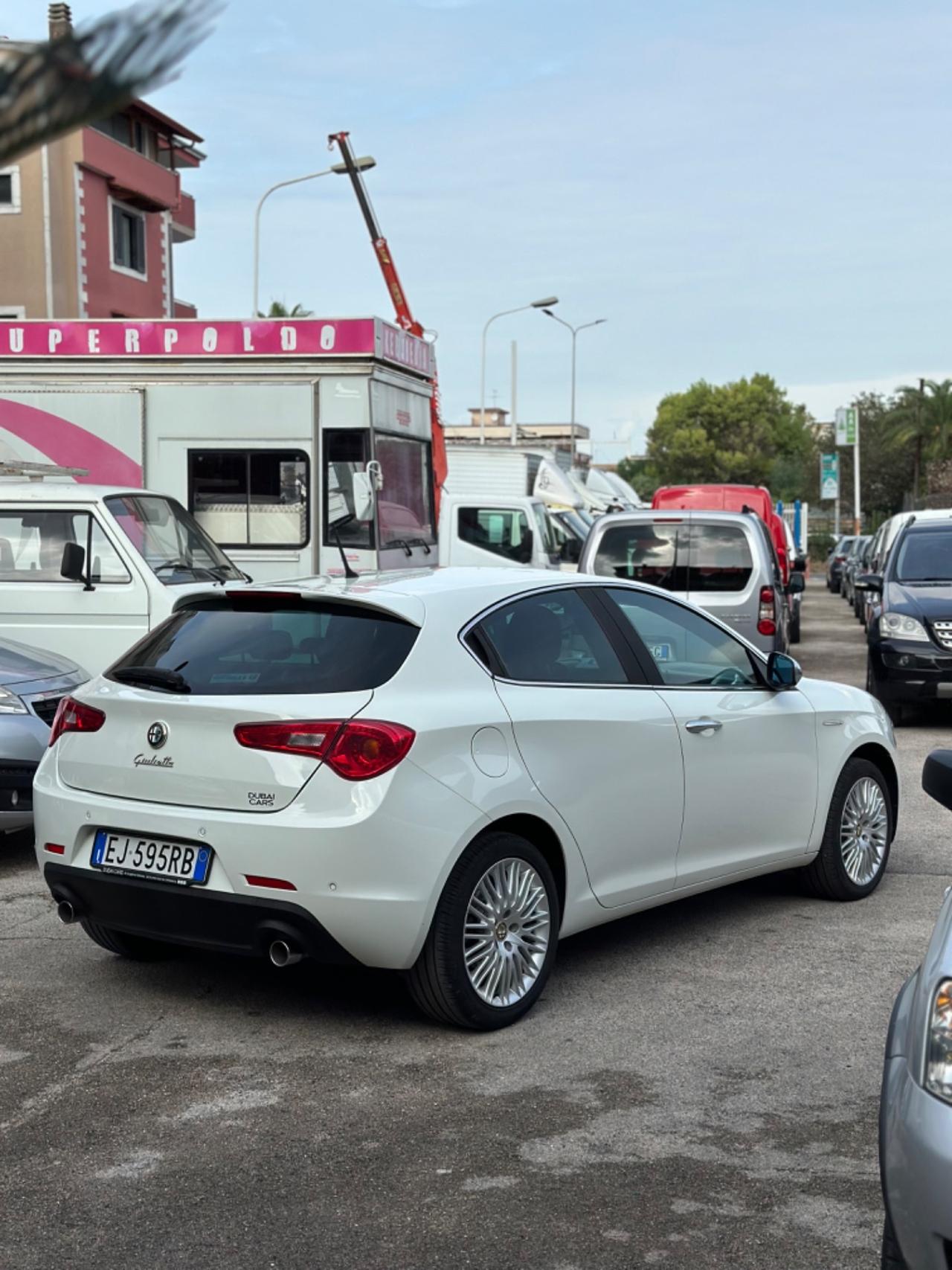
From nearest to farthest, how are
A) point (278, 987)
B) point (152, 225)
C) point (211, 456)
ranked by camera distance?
1. point (278, 987)
2. point (211, 456)
3. point (152, 225)

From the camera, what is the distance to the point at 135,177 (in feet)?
123

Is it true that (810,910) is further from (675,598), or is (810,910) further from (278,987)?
(278,987)

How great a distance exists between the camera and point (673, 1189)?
148 inches

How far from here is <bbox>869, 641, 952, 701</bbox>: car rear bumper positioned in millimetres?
12688

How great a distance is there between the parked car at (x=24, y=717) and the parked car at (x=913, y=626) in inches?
285

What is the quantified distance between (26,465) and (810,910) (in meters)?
7.09

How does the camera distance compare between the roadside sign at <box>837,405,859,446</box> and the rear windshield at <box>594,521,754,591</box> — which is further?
the roadside sign at <box>837,405,859,446</box>

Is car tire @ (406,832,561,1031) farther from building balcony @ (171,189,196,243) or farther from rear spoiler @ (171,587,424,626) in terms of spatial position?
building balcony @ (171,189,196,243)

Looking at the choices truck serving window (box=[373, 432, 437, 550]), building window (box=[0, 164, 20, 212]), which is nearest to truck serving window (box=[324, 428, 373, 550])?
truck serving window (box=[373, 432, 437, 550])

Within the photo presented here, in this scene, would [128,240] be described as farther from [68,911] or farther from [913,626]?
[68,911]

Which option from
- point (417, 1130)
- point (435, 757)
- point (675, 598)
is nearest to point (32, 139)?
point (417, 1130)

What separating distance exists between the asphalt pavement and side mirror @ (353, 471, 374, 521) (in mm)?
8184

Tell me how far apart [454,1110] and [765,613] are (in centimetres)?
994

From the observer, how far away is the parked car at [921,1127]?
257 cm
